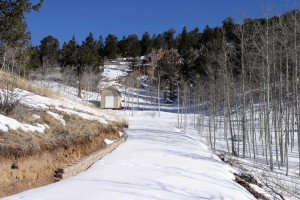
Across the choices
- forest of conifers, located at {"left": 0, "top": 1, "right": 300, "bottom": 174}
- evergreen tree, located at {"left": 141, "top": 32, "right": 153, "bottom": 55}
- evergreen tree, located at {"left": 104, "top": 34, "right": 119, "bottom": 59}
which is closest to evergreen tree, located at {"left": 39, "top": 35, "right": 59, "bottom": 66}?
forest of conifers, located at {"left": 0, "top": 1, "right": 300, "bottom": 174}

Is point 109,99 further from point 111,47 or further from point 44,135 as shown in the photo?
point 44,135

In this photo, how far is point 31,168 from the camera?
7.15 meters

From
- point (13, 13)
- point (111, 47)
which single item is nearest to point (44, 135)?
point (13, 13)

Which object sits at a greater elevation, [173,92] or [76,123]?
[173,92]

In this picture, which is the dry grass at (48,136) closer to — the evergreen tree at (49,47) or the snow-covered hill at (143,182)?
the snow-covered hill at (143,182)

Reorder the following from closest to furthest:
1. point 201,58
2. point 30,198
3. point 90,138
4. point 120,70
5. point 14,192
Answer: point 30,198
point 14,192
point 90,138
point 201,58
point 120,70

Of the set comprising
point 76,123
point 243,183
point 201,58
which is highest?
point 201,58

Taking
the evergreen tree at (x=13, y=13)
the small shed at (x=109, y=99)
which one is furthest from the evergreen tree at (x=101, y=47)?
the evergreen tree at (x=13, y=13)

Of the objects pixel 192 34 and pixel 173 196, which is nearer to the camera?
pixel 173 196

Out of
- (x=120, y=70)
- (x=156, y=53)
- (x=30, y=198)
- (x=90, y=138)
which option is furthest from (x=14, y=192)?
(x=120, y=70)

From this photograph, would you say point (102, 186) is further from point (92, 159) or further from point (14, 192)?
point (92, 159)

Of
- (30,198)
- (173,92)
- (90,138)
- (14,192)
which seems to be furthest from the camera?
(173,92)

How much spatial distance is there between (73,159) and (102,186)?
3073mm

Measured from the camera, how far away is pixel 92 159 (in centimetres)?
947
